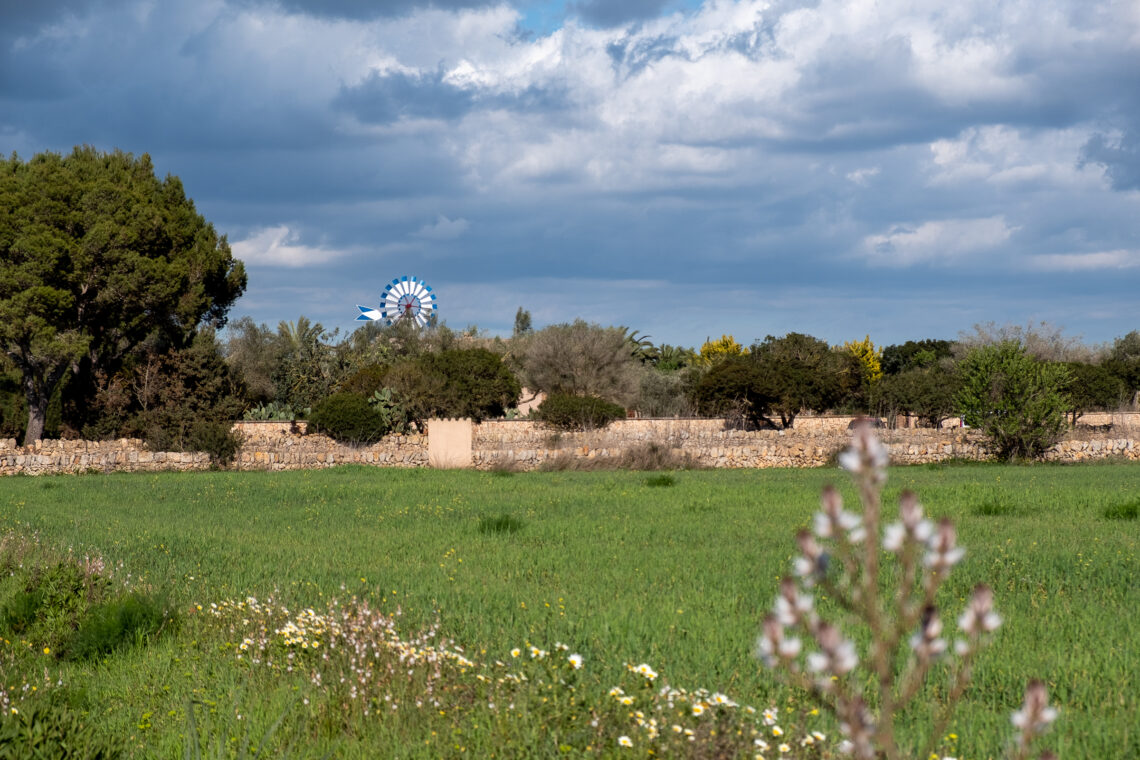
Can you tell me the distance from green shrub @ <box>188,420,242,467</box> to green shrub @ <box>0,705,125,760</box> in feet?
78.7

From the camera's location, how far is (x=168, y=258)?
37.5 m

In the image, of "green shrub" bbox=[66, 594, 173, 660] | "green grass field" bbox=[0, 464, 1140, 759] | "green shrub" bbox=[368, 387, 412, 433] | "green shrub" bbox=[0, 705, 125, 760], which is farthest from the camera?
"green shrub" bbox=[368, 387, 412, 433]

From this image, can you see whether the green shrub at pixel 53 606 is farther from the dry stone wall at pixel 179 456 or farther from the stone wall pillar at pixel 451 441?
the dry stone wall at pixel 179 456

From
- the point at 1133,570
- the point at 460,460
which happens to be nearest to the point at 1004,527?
the point at 1133,570

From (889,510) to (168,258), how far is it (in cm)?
3147

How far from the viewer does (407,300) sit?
7312 centimetres

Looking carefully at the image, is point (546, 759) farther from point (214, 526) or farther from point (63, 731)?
point (214, 526)

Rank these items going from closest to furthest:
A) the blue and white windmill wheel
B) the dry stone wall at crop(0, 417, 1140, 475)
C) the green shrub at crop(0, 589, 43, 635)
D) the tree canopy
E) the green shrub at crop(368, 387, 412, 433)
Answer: the green shrub at crop(0, 589, 43, 635), the dry stone wall at crop(0, 417, 1140, 475), the tree canopy, the green shrub at crop(368, 387, 412, 433), the blue and white windmill wheel

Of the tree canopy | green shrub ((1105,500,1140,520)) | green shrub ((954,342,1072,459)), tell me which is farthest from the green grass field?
the tree canopy

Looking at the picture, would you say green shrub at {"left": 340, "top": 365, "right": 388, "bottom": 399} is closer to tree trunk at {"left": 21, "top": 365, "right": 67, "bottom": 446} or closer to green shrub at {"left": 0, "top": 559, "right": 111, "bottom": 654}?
tree trunk at {"left": 21, "top": 365, "right": 67, "bottom": 446}

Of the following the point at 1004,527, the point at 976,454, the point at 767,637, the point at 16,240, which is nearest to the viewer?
the point at 767,637

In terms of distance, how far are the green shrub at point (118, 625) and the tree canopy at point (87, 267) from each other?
28.2 metres

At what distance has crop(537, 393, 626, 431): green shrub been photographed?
121 feet

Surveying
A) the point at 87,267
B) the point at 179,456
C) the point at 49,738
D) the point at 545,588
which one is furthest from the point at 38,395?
the point at 49,738
